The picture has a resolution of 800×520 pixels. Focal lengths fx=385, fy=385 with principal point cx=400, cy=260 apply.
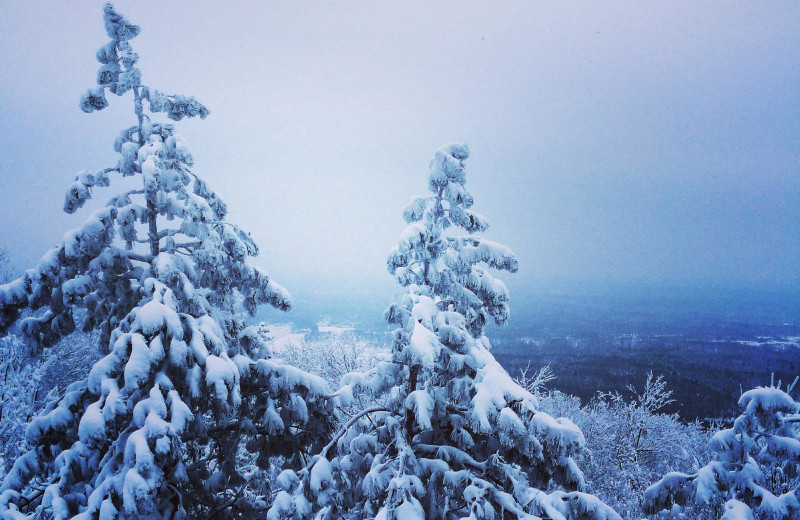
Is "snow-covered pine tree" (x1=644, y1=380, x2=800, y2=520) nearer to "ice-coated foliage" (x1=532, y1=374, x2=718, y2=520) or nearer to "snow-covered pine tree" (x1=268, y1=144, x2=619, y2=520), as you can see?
"snow-covered pine tree" (x1=268, y1=144, x2=619, y2=520)

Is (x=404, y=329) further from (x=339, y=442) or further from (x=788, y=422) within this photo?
(x=788, y=422)

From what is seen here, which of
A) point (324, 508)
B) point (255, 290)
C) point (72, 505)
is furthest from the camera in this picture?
point (255, 290)

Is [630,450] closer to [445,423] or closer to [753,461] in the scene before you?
[753,461]

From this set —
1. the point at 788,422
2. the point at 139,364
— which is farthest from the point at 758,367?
the point at 139,364

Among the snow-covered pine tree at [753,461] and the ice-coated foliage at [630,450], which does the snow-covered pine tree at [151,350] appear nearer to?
the snow-covered pine tree at [753,461]

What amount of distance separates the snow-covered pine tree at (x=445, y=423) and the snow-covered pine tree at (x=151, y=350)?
1185mm

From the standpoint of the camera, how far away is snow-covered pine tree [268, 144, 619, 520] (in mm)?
5156

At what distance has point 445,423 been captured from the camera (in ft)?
20.8

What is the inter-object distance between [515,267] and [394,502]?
3913mm

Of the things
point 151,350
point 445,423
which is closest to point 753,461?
point 445,423

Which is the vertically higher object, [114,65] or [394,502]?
[114,65]

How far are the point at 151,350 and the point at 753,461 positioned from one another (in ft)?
26.5

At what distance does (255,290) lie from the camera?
7250mm

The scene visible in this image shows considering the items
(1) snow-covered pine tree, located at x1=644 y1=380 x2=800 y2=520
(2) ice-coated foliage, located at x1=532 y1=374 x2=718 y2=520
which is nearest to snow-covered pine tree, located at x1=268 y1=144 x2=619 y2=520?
(1) snow-covered pine tree, located at x1=644 y1=380 x2=800 y2=520
